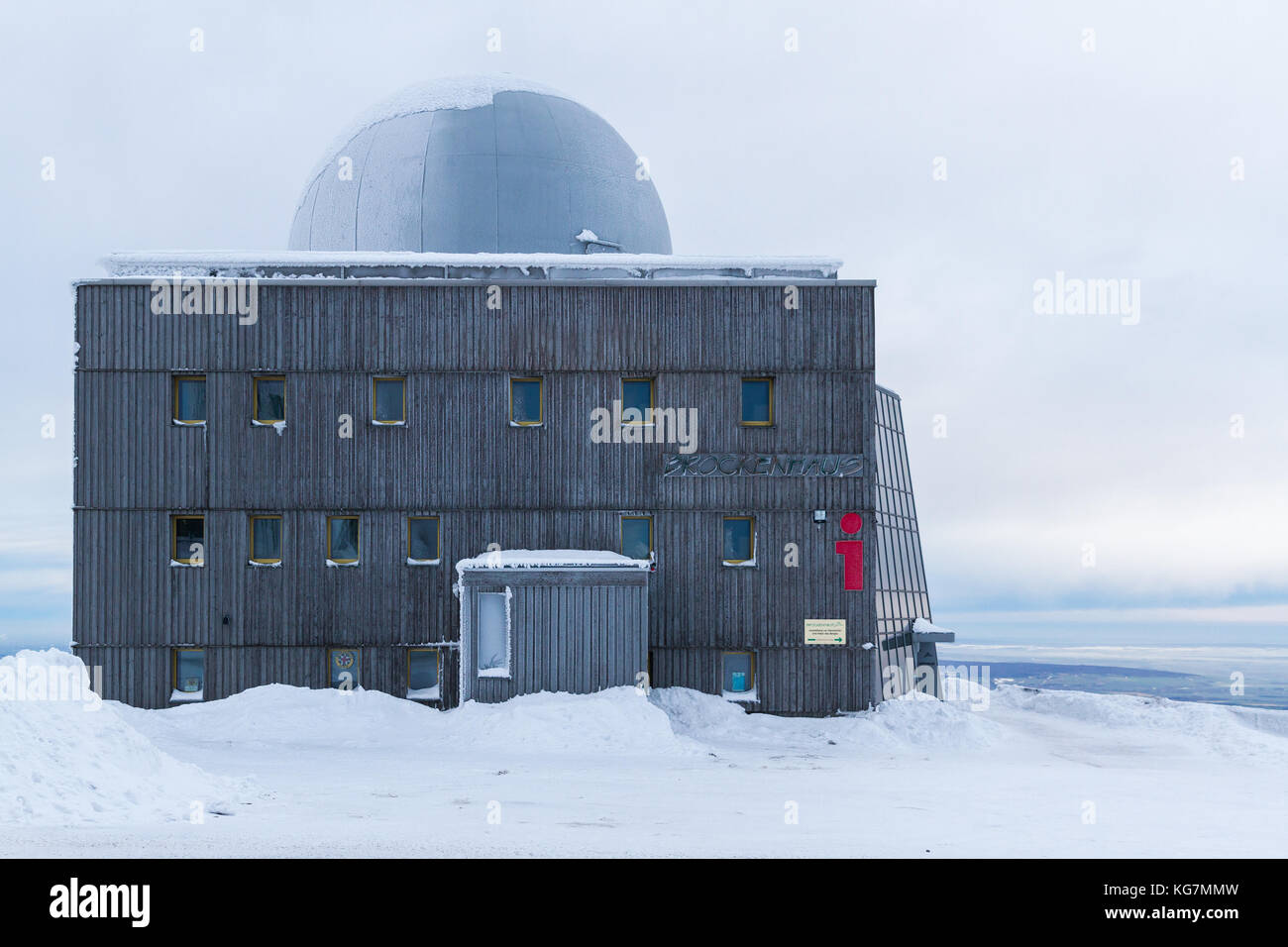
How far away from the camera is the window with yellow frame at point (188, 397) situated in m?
25.0

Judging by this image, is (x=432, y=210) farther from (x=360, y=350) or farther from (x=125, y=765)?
(x=125, y=765)

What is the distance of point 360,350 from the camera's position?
25047mm

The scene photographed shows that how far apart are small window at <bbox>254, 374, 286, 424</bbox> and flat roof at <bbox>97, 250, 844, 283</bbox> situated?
2220 mm

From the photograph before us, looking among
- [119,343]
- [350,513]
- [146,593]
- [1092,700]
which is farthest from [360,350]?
[1092,700]

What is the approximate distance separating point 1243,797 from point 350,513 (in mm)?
17089

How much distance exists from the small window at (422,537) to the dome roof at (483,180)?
7264mm

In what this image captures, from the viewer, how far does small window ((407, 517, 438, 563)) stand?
2500cm

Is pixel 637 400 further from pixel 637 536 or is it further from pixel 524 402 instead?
pixel 637 536

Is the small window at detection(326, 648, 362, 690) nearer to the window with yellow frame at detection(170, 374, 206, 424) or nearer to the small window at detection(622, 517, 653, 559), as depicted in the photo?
the window with yellow frame at detection(170, 374, 206, 424)

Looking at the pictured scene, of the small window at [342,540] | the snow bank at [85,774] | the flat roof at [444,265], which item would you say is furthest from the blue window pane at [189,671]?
the snow bank at [85,774]

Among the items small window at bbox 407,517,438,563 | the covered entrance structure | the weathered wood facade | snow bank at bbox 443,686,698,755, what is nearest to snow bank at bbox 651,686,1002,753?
the weathered wood facade

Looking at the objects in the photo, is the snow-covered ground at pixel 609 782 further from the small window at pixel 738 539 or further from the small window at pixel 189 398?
the small window at pixel 189 398

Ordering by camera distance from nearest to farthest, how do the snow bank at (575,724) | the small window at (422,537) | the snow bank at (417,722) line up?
the snow bank at (575,724) < the snow bank at (417,722) < the small window at (422,537)

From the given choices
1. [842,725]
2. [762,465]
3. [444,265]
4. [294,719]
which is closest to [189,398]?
[444,265]
